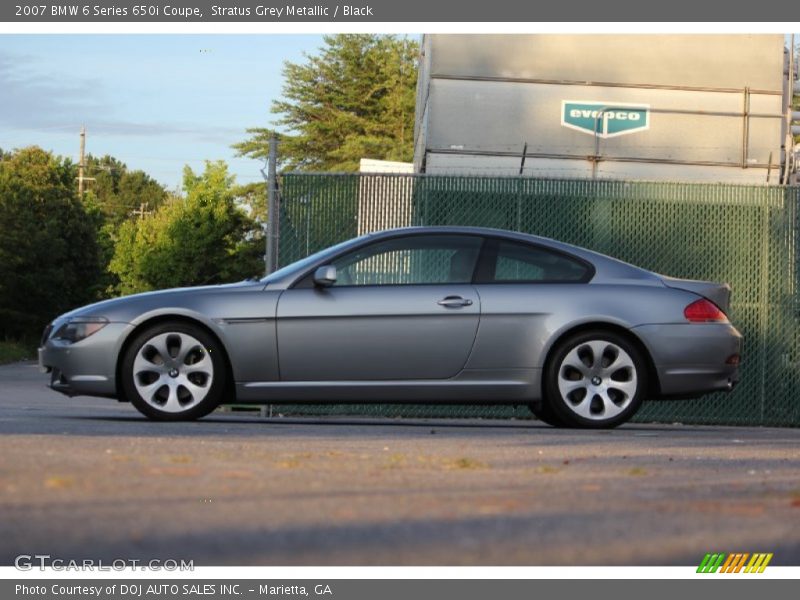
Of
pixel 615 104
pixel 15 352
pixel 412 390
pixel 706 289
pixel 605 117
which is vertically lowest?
pixel 15 352

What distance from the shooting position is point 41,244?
171ft

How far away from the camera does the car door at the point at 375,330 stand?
9.99 meters

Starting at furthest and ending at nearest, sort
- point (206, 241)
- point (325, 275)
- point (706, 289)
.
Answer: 1. point (206, 241)
2. point (706, 289)
3. point (325, 275)

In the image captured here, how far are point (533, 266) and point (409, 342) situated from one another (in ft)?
3.40

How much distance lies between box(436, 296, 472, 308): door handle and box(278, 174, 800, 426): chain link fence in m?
2.97

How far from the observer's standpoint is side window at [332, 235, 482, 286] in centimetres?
1030

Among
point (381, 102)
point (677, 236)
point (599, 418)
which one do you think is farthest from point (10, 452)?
point (381, 102)

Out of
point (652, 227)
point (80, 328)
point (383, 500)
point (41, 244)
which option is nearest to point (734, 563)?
point (383, 500)

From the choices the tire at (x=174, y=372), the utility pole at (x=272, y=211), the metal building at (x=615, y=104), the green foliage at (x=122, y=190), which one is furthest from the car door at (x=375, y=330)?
the green foliage at (x=122, y=190)

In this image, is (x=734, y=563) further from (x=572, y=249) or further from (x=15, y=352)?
(x=15, y=352)

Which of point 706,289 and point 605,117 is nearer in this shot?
point 706,289

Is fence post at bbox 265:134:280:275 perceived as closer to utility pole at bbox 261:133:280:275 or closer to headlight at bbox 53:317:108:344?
utility pole at bbox 261:133:280:275

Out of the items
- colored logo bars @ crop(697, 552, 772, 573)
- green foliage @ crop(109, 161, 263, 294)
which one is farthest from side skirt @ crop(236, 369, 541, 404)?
green foliage @ crop(109, 161, 263, 294)

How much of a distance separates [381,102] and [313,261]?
A: 5268cm
